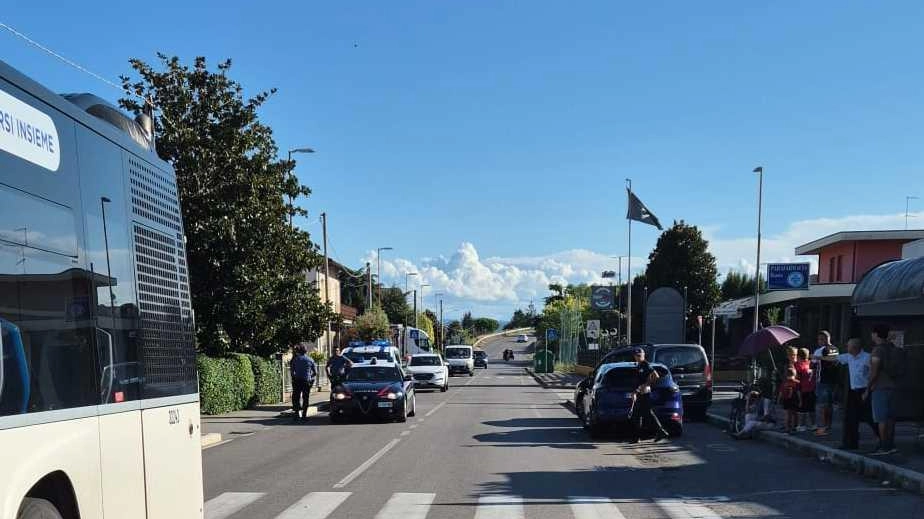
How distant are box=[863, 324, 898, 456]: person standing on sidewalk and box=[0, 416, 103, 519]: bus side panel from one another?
10.7 m

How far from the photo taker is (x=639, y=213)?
42875 millimetres

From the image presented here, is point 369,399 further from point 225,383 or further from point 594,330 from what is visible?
point 594,330

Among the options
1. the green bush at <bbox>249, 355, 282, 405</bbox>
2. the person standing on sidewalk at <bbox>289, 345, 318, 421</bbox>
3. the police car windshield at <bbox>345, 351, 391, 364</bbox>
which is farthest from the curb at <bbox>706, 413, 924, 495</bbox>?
the police car windshield at <bbox>345, 351, 391, 364</bbox>

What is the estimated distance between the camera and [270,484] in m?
11.0

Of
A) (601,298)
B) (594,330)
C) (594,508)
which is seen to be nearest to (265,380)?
(594,508)

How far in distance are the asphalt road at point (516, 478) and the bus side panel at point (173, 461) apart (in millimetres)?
2204

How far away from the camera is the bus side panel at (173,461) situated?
577cm

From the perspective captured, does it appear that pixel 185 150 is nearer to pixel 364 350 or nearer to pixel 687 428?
pixel 364 350

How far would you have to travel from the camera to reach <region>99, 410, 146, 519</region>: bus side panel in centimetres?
492

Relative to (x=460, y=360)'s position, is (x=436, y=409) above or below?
below

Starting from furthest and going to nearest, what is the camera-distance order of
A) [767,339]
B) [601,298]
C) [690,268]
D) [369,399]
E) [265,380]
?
[690,268]
[601,298]
[265,380]
[369,399]
[767,339]

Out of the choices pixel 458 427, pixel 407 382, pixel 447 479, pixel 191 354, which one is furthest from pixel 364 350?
pixel 191 354

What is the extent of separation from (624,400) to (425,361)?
21.9m

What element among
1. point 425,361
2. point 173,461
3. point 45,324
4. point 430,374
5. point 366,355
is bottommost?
point 173,461
